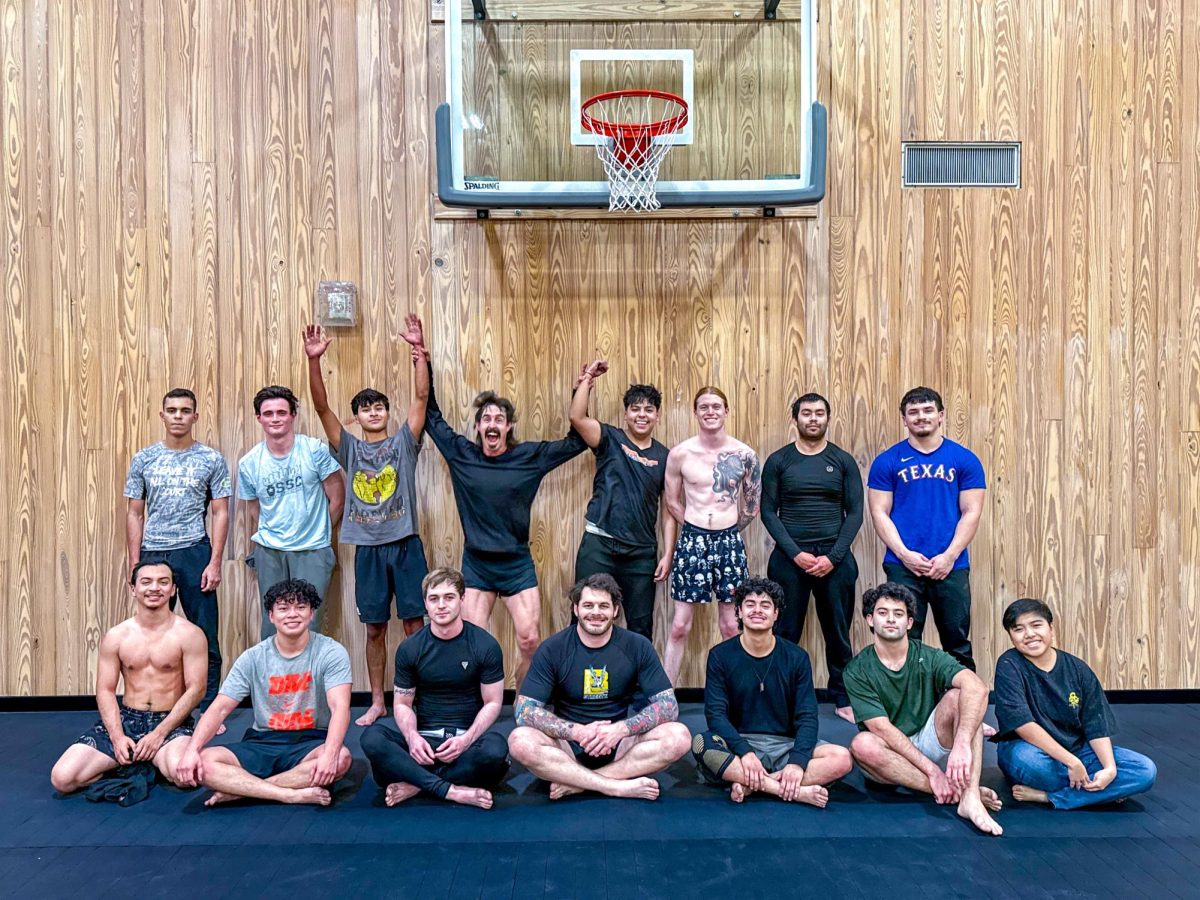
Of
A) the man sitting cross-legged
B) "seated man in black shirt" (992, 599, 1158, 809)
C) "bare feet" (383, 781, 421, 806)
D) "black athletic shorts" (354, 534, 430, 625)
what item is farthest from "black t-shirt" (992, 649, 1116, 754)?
"black athletic shorts" (354, 534, 430, 625)

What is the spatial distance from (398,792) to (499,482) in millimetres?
1701

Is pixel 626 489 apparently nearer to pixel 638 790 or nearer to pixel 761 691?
pixel 761 691

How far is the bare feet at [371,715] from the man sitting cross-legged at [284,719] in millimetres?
919

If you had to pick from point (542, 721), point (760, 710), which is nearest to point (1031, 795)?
point (760, 710)

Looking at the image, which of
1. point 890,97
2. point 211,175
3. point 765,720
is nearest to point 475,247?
point 211,175

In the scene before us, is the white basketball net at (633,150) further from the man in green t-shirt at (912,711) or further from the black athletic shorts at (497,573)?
the man in green t-shirt at (912,711)

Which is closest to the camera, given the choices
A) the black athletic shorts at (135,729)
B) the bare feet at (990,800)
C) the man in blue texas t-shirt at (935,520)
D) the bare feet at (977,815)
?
the bare feet at (977,815)

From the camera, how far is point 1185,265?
203 inches

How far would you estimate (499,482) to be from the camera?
4.73 metres

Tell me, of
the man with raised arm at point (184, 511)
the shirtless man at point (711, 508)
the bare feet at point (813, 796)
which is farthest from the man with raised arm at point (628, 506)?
the man with raised arm at point (184, 511)

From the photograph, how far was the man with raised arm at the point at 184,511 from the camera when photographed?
15.7 ft

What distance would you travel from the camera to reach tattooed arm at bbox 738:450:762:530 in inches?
189

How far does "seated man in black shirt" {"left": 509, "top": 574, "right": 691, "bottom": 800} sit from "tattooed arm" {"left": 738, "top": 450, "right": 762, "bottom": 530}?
1189 millimetres

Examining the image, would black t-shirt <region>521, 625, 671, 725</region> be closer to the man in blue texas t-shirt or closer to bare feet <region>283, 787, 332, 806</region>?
bare feet <region>283, 787, 332, 806</region>
